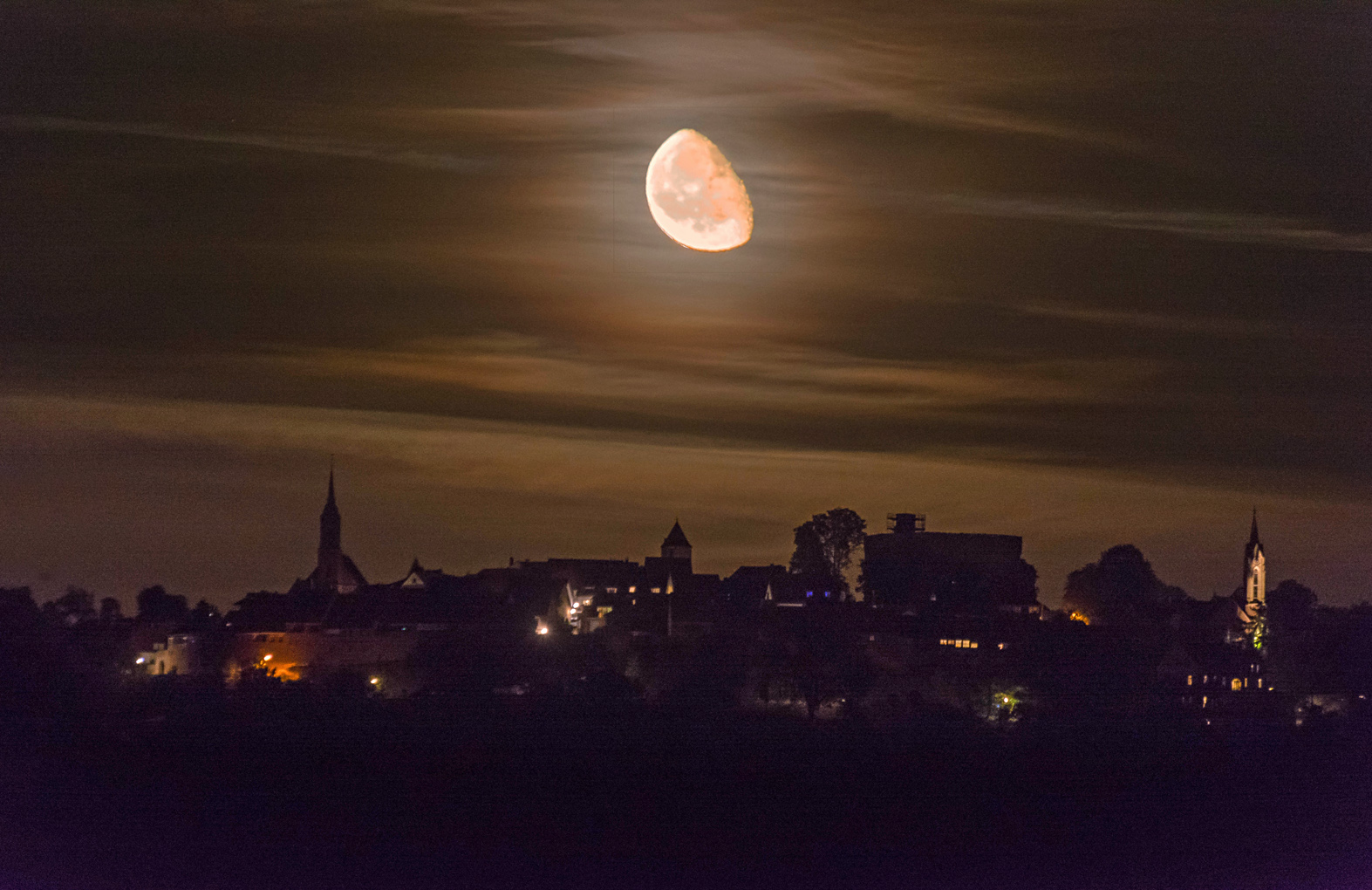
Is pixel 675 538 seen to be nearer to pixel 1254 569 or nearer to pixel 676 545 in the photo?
pixel 676 545

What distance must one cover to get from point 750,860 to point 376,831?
42.6 feet

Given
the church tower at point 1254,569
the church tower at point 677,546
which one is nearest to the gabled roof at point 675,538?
the church tower at point 677,546

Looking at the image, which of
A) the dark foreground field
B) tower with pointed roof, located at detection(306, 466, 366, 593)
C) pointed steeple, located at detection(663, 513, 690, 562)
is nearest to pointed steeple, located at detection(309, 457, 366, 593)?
tower with pointed roof, located at detection(306, 466, 366, 593)

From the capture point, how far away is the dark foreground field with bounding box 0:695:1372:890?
52781 mm

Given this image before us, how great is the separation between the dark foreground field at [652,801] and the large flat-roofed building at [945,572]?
41457mm

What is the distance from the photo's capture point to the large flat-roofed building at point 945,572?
12162 cm

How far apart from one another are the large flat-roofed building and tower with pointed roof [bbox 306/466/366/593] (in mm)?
48592

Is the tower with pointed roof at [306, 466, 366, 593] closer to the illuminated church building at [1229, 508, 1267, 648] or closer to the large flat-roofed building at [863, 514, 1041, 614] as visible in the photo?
the large flat-roofed building at [863, 514, 1041, 614]

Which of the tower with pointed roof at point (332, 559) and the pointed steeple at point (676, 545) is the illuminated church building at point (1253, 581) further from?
the tower with pointed roof at point (332, 559)

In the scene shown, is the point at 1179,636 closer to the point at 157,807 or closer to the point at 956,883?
the point at 956,883

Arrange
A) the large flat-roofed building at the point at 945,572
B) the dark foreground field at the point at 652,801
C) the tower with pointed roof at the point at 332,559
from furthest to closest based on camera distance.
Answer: the tower with pointed roof at the point at 332,559 < the large flat-roofed building at the point at 945,572 < the dark foreground field at the point at 652,801

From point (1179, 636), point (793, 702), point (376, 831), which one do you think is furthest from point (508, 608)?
point (376, 831)

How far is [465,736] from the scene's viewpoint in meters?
70.9

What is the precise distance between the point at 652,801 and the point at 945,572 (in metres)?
77.5
